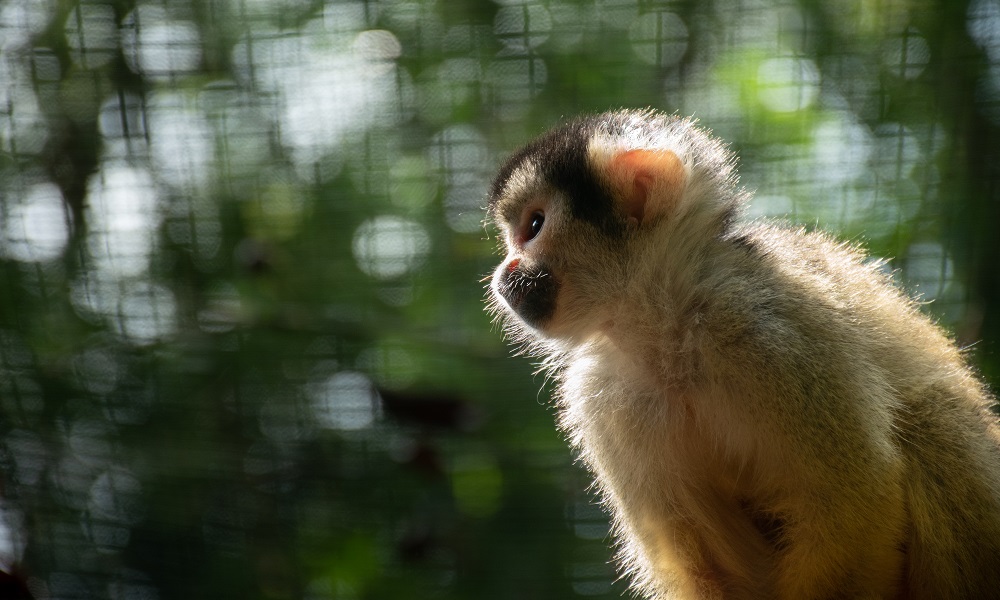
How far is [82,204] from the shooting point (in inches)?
140

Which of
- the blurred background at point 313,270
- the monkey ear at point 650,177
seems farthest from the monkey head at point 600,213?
the blurred background at point 313,270

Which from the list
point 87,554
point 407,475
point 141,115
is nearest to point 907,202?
Answer: point 407,475

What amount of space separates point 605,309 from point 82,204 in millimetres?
2767

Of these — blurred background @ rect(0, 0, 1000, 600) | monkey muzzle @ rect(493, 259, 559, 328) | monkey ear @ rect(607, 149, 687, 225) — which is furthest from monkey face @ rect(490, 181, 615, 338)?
blurred background @ rect(0, 0, 1000, 600)

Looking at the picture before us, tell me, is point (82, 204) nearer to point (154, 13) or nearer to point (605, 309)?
point (154, 13)

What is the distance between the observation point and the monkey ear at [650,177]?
1697 mm

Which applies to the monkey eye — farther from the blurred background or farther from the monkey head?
the blurred background

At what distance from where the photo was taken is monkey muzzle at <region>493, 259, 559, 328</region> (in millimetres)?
1738

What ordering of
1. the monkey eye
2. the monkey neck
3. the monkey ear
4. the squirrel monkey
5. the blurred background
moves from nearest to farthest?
the squirrel monkey
the monkey neck
the monkey ear
the monkey eye
the blurred background

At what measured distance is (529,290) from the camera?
174 cm

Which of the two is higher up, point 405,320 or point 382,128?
point 382,128

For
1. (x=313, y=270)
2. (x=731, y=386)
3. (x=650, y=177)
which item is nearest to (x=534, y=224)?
(x=650, y=177)

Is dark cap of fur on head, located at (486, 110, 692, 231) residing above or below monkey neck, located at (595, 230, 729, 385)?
above

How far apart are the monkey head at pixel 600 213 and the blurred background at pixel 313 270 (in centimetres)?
171
